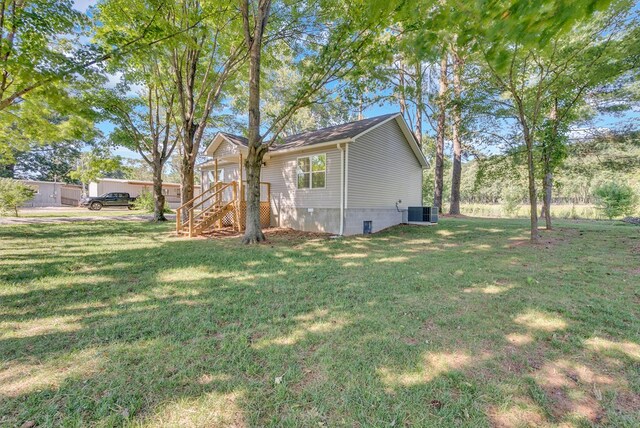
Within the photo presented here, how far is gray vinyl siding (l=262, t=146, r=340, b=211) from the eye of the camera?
34.1 feet

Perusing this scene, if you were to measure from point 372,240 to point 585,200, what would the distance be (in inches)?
2773

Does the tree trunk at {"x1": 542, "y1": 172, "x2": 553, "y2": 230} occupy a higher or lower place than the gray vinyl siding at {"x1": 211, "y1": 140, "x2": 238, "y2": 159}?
lower

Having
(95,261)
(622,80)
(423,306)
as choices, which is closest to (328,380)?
(423,306)

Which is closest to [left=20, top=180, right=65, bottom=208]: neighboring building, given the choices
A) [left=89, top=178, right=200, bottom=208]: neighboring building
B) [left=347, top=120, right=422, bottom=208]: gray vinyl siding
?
[left=89, top=178, right=200, bottom=208]: neighboring building

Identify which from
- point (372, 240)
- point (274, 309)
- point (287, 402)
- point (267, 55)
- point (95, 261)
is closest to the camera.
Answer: point (287, 402)

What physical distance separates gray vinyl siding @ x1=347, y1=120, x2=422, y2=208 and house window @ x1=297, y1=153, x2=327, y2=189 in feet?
3.74

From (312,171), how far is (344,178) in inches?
66.5

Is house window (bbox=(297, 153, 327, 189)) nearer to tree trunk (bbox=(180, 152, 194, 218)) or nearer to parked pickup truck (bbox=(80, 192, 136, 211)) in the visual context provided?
tree trunk (bbox=(180, 152, 194, 218))

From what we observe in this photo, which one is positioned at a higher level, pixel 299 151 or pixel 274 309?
→ pixel 299 151

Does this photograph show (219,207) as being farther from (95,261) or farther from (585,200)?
(585,200)

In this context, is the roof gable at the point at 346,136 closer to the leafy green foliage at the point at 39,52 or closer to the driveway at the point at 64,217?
the leafy green foliage at the point at 39,52

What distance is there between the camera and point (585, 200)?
2201 inches

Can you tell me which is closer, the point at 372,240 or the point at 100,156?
the point at 372,240

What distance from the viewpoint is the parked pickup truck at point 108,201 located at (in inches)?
991
